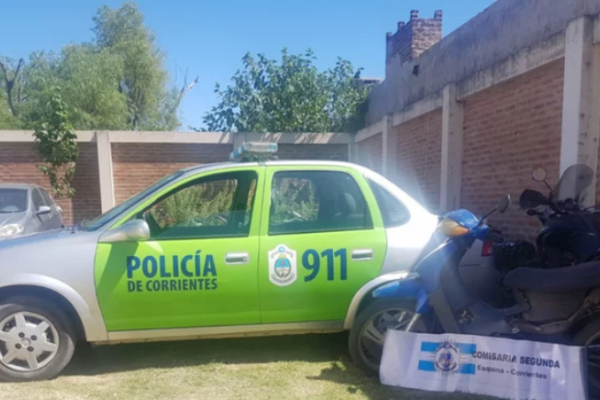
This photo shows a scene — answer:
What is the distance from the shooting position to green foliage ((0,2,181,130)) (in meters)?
18.8

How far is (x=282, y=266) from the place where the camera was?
3770 millimetres

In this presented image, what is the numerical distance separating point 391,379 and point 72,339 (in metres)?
2.50

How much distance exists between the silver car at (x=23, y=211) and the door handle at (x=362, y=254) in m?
5.40

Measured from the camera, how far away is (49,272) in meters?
3.56

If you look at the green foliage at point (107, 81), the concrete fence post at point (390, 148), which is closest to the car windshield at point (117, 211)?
the concrete fence post at point (390, 148)

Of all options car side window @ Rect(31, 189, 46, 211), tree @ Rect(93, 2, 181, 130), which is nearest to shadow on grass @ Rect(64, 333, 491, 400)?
car side window @ Rect(31, 189, 46, 211)

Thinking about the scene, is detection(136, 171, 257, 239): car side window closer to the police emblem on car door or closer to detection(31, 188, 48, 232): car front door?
the police emblem on car door

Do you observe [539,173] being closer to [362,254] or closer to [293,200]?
[362,254]

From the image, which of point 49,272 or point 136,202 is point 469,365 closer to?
point 136,202

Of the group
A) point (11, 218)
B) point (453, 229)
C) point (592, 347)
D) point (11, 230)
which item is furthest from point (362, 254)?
point (11, 218)

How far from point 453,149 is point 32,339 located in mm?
5702

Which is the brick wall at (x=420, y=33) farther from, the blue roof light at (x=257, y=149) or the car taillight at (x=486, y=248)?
the car taillight at (x=486, y=248)

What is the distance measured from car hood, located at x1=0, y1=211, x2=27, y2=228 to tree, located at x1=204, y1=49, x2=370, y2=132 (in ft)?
22.6

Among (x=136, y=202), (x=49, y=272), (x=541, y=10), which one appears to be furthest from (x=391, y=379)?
(x=541, y=10)
